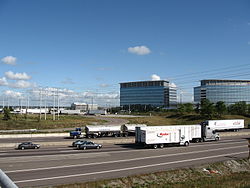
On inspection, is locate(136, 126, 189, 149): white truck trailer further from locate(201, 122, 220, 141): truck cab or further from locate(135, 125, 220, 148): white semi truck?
locate(201, 122, 220, 141): truck cab

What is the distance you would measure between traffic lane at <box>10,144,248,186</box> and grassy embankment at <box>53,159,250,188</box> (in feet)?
5.35

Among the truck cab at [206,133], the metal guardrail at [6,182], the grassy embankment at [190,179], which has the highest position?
the metal guardrail at [6,182]

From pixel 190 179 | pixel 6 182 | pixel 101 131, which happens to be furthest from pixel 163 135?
pixel 6 182

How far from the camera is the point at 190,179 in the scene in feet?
74.8

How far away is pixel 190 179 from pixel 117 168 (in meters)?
7.25

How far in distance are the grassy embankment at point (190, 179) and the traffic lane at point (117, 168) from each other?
64.2 inches

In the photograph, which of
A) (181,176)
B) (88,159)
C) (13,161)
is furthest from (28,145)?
(181,176)

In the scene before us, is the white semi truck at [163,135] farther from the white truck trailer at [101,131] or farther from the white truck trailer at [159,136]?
the white truck trailer at [101,131]

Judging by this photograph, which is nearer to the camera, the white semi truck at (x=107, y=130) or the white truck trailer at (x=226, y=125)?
the white semi truck at (x=107, y=130)

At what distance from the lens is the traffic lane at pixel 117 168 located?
20.9m

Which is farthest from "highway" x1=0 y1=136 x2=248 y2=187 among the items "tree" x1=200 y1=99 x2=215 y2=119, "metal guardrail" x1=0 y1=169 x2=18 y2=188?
"tree" x1=200 y1=99 x2=215 y2=119

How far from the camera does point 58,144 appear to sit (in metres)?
43.6

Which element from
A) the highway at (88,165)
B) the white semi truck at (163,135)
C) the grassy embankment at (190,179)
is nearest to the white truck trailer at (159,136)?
the white semi truck at (163,135)

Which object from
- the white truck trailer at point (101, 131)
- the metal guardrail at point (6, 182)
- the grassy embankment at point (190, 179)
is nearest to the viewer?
the metal guardrail at point (6, 182)
